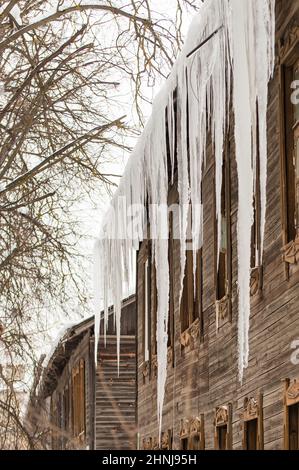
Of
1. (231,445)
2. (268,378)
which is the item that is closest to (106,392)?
(231,445)

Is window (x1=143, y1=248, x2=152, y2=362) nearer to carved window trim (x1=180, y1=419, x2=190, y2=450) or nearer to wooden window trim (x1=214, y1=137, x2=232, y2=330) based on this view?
carved window trim (x1=180, y1=419, x2=190, y2=450)

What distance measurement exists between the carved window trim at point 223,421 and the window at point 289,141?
3017 mm

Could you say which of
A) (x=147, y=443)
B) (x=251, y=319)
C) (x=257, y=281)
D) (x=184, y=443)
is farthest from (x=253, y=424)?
(x=147, y=443)

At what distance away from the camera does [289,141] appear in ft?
33.1

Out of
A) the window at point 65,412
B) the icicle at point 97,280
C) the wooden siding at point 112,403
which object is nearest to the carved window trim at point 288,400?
the icicle at point 97,280

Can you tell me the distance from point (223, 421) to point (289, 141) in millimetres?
3682

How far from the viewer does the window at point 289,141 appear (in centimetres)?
984

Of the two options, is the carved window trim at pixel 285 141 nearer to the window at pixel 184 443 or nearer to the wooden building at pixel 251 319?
the wooden building at pixel 251 319

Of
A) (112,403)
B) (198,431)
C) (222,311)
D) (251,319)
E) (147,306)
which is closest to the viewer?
(251,319)

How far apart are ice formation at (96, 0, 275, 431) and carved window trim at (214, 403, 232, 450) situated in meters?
0.63

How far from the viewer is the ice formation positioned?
8.73 metres

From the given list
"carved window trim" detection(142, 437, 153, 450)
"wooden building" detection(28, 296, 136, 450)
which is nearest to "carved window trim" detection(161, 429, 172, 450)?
"carved window trim" detection(142, 437, 153, 450)

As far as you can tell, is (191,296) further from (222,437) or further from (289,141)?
(289,141)

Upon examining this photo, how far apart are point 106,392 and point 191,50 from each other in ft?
67.4
